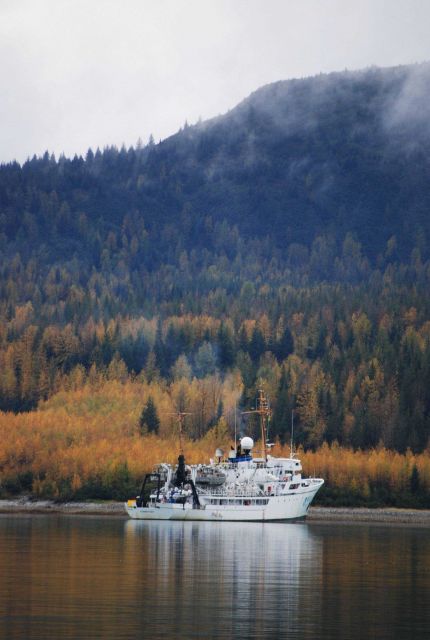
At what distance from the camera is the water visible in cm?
5588

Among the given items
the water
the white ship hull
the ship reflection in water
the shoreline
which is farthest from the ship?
the water

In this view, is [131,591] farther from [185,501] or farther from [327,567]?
[185,501]

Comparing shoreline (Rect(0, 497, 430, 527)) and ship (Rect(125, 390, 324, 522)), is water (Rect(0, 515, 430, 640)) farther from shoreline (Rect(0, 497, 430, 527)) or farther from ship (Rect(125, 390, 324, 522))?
shoreline (Rect(0, 497, 430, 527))

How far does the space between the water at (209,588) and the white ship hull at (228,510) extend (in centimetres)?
4458

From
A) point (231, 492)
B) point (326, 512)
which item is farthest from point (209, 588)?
point (326, 512)

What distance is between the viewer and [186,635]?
2116 inches

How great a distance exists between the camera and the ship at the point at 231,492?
162625mm

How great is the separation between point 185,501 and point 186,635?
110 meters

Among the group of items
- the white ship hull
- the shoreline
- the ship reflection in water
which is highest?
the ship reflection in water

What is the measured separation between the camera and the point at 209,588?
7006cm

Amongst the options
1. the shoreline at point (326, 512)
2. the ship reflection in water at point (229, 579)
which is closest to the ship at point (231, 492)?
the shoreline at point (326, 512)

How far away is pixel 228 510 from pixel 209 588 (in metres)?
93.2

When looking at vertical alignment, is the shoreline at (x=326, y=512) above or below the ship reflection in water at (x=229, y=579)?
below

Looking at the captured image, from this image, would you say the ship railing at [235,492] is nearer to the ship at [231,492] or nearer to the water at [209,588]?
the ship at [231,492]
